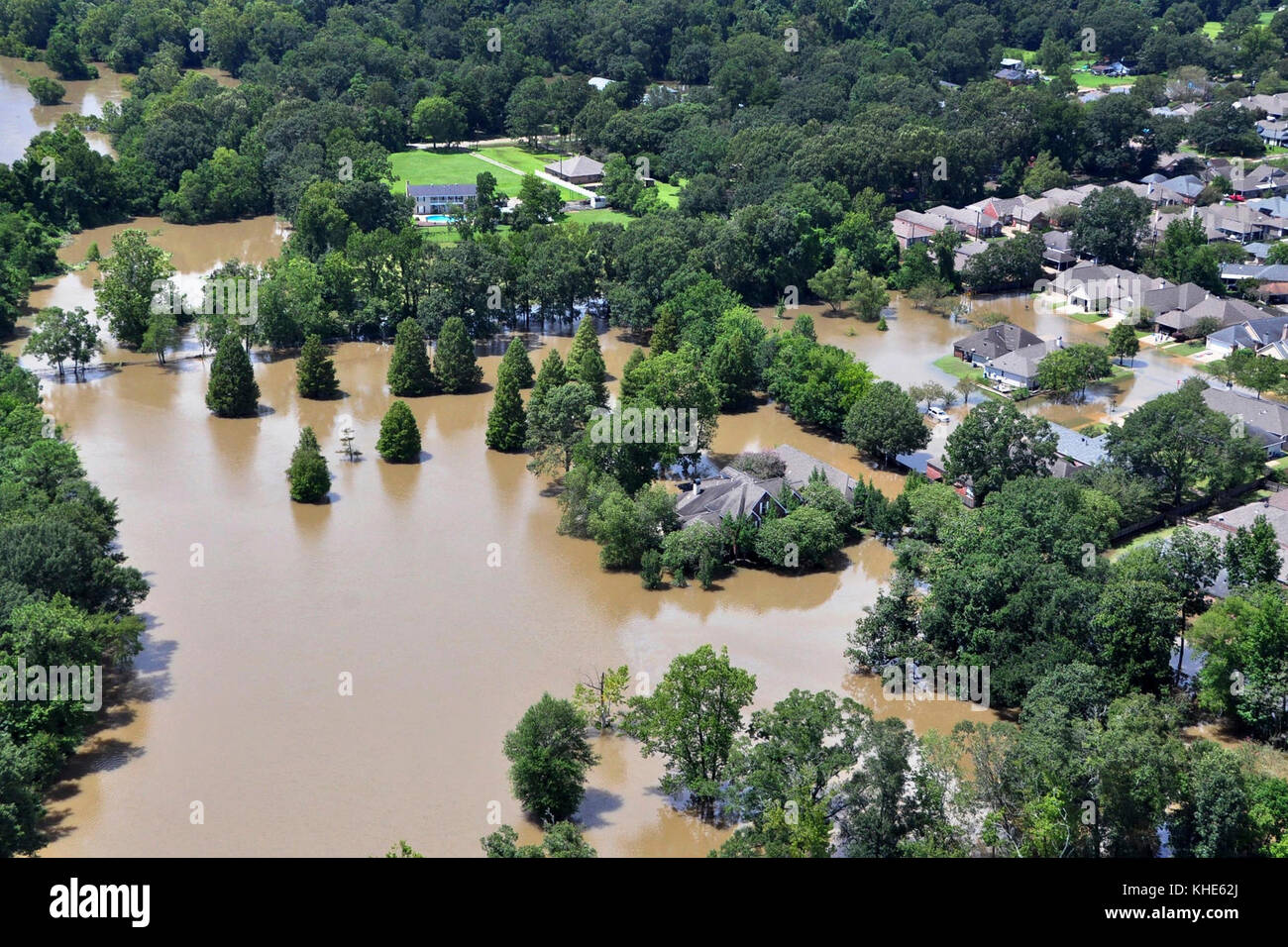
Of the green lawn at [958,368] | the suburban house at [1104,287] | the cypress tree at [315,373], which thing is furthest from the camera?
the suburban house at [1104,287]

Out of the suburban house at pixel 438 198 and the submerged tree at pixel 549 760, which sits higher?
the suburban house at pixel 438 198

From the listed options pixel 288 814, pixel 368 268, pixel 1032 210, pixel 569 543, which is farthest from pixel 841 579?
pixel 1032 210

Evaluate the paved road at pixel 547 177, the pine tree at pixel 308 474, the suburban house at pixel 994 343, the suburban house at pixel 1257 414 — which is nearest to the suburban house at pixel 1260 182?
the suburban house at pixel 994 343

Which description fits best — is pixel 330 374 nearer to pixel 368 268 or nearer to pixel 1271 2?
pixel 368 268

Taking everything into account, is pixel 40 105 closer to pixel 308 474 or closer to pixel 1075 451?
pixel 308 474

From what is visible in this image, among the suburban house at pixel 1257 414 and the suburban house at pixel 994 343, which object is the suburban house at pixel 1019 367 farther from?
the suburban house at pixel 1257 414

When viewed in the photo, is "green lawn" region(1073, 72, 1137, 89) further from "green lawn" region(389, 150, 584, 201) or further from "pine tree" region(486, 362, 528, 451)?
"pine tree" region(486, 362, 528, 451)
